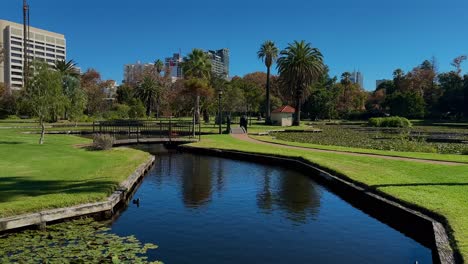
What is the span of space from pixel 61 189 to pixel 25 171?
388 centimetres

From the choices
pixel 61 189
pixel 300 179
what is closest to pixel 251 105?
pixel 300 179

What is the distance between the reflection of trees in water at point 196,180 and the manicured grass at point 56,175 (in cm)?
263

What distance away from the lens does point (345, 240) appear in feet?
37.0

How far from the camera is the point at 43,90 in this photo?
93.7ft

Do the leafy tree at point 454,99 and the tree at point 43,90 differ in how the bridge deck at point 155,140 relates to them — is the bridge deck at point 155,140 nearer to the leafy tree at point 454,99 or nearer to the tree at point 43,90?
the tree at point 43,90

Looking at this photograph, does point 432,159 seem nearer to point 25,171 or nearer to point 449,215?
point 449,215

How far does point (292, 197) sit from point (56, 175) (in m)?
9.48

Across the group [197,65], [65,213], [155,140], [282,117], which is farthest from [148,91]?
[65,213]

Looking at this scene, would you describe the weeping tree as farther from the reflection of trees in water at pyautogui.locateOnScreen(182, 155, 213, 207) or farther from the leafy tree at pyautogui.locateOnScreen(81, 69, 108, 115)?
the reflection of trees in water at pyautogui.locateOnScreen(182, 155, 213, 207)

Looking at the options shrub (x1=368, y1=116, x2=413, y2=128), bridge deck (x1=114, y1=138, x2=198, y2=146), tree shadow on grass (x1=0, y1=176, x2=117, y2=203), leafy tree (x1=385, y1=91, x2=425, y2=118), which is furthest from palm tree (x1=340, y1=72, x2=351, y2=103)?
tree shadow on grass (x1=0, y1=176, x2=117, y2=203)

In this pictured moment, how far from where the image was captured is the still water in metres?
10.1

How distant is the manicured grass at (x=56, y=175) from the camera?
1234 centimetres

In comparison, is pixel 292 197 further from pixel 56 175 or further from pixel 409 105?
pixel 409 105

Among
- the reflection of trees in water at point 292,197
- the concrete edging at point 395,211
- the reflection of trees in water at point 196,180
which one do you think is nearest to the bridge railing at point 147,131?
the reflection of trees in water at point 196,180
